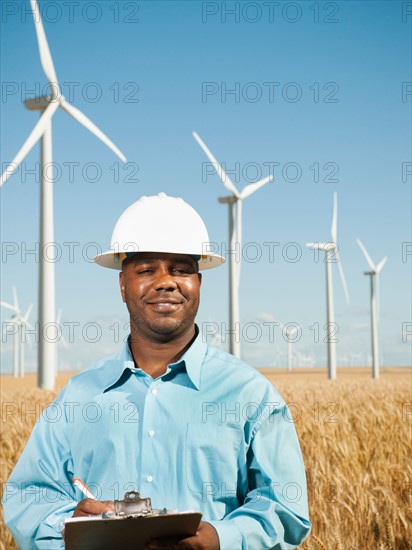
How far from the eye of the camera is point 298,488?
3.77 m

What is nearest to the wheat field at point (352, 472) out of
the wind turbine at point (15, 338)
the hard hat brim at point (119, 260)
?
the hard hat brim at point (119, 260)

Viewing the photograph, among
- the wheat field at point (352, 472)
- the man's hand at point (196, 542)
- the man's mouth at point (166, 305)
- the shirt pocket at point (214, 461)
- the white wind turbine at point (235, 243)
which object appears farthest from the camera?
the white wind turbine at point (235, 243)

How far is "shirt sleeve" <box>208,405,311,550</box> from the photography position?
361cm

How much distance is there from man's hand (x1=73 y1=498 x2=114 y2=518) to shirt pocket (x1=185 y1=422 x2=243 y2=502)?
52 cm

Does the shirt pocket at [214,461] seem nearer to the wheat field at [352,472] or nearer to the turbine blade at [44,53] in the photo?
the wheat field at [352,472]

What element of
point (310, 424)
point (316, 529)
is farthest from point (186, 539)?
point (310, 424)

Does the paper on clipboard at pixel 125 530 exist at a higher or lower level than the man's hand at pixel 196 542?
higher

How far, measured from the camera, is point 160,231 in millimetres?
4250

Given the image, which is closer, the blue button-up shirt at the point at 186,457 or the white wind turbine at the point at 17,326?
the blue button-up shirt at the point at 186,457

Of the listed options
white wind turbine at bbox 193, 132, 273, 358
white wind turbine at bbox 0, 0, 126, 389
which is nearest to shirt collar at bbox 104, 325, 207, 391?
white wind turbine at bbox 0, 0, 126, 389

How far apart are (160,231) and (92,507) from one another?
1.64 metres

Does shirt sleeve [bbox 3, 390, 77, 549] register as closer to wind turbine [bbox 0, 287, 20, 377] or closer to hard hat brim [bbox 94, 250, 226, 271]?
hard hat brim [bbox 94, 250, 226, 271]

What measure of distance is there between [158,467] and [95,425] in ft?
1.46

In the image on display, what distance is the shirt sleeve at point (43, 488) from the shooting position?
3773 mm
